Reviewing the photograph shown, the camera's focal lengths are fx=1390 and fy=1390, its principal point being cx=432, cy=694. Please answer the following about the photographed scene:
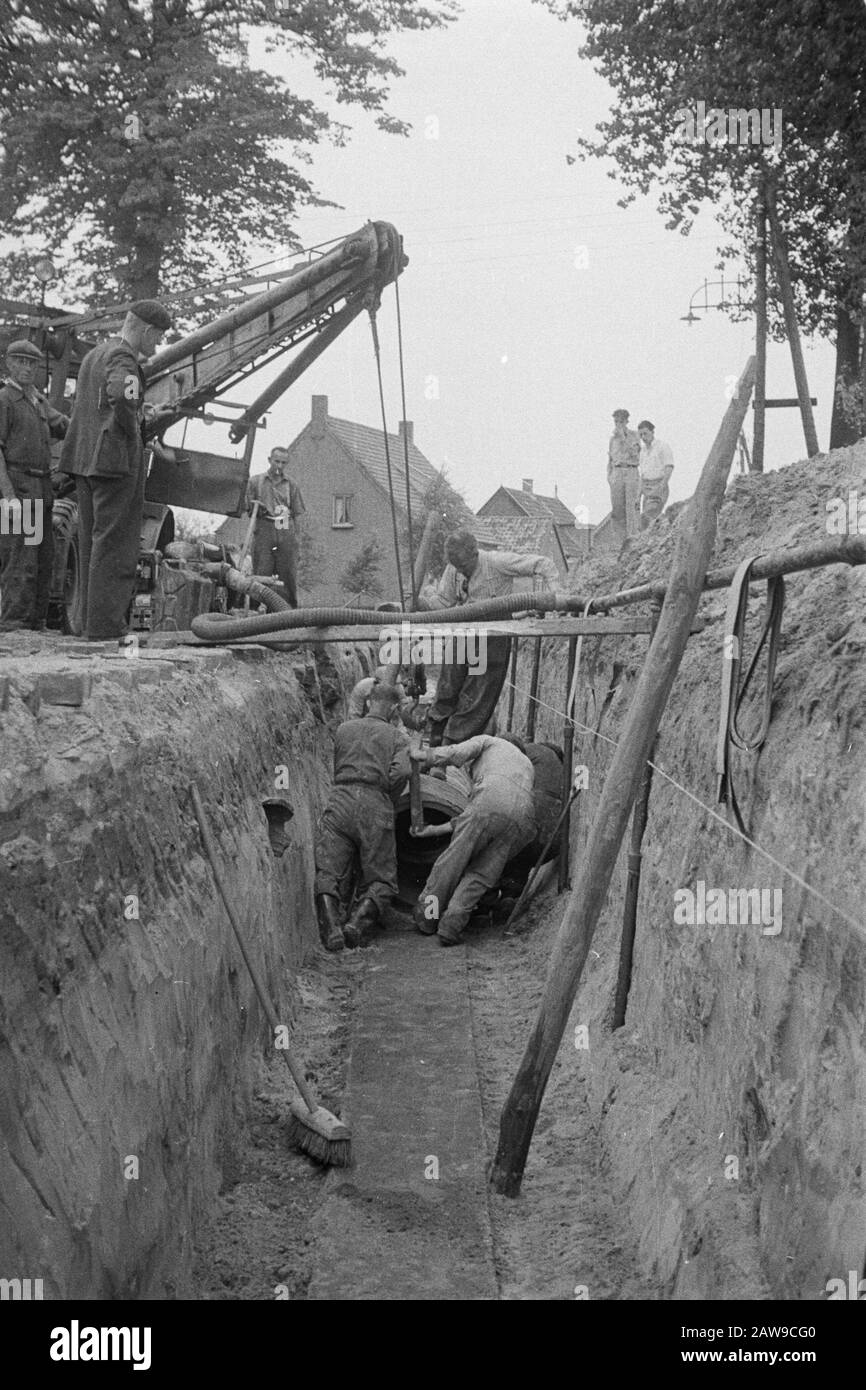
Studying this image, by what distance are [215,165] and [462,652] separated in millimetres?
11809

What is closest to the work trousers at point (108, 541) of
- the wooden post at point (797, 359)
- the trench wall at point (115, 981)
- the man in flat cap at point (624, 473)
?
the trench wall at point (115, 981)

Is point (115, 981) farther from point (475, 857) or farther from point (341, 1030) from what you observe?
point (475, 857)

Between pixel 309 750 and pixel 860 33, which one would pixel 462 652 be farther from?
pixel 860 33

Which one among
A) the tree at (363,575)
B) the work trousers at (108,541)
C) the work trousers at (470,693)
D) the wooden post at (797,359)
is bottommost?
the work trousers at (470,693)

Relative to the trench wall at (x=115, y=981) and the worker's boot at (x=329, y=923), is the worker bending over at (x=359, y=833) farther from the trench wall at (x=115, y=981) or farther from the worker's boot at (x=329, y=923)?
Answer: the trench wall at (x=115, y=981)

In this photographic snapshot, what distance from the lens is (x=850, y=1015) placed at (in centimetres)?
314

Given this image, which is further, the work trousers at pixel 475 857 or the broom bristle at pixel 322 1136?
the work trousers at pixel 475 857

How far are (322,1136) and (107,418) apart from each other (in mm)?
3791

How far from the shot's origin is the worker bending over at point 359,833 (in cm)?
911

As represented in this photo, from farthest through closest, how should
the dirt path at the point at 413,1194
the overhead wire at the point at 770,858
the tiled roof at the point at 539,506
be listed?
the tiled roof at the point at 539,506
the dirt path at the point at 413,1194
the overhead wire at the point at 770,858

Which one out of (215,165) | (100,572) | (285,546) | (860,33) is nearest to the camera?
(100,572)

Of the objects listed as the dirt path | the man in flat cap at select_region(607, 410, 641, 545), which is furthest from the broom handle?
the man in flat cap at select_region(607, 410, 641, 545)

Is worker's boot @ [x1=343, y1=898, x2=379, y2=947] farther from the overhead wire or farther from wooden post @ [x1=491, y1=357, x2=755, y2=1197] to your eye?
wooden post @ [x1=491, y1=357, x2=755, y2=1197]
